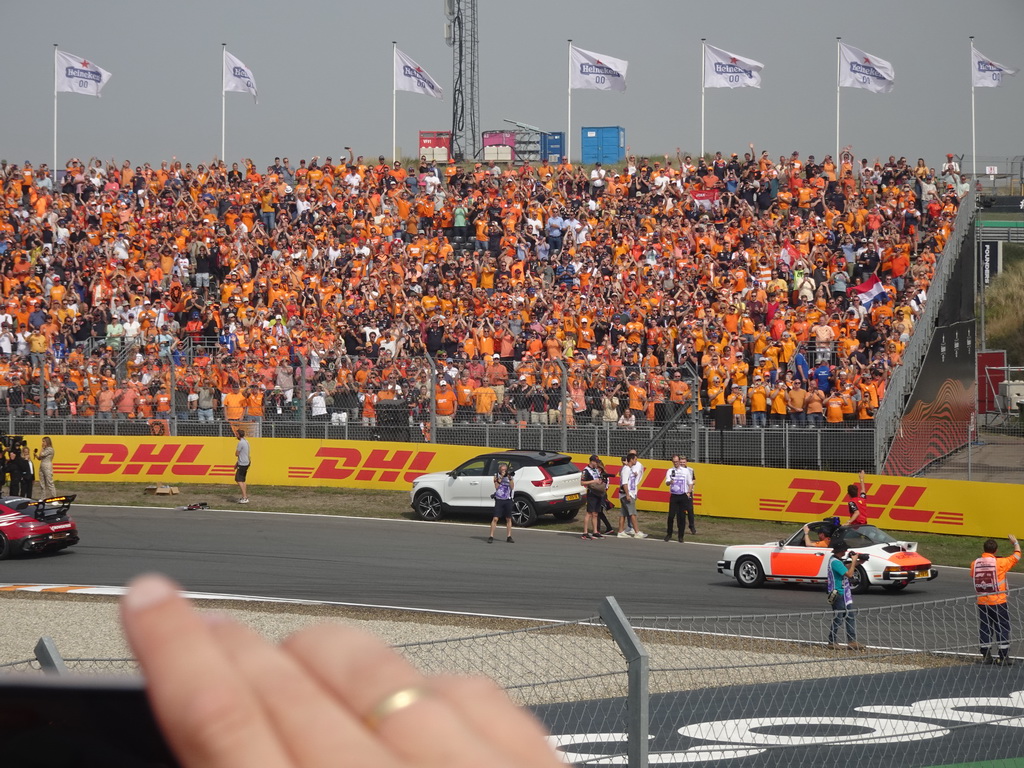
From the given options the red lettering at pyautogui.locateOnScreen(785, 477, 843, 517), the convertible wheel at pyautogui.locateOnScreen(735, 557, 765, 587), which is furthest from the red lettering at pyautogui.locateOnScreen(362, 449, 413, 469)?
the convertible wheel at pyautogui.locateOnScreen(735, 557, 765, 587)

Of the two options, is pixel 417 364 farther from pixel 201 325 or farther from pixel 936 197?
pixel 936 197

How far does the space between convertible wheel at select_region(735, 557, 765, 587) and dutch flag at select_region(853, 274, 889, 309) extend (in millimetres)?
12068

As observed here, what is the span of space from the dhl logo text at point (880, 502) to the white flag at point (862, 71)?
19688 millimetres

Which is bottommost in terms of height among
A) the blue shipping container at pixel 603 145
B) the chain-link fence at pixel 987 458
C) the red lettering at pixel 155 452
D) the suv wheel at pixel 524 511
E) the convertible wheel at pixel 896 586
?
the convertible wheel at pixel 896 586

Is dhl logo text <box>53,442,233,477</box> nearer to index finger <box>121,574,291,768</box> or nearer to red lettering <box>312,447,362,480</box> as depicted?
red lettering <box>312,447,362,480</box>

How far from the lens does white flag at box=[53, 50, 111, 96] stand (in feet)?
144

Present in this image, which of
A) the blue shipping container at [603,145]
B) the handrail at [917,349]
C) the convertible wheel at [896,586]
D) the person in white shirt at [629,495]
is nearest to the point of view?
the convertible wheel at [896,586]

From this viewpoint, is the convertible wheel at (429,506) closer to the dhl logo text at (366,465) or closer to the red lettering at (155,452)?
the dhl logo text at (366,465)

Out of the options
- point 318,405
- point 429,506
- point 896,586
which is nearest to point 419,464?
point 429,506

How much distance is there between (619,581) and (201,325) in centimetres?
1881

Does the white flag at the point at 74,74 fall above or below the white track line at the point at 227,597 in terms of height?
above

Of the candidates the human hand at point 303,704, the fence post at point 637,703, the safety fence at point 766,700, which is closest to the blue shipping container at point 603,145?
the safety fence at point 766,700

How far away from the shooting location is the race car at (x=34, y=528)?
20125 mm

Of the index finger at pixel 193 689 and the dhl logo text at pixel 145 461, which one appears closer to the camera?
the index finger at pixel 193 689
